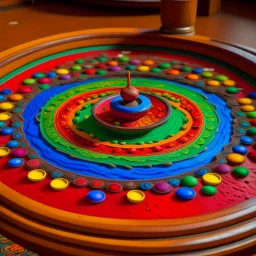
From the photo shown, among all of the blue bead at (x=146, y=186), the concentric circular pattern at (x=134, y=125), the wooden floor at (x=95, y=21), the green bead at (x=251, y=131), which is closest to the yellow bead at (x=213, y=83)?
the concentric circular pattern at (x=134, y=125)

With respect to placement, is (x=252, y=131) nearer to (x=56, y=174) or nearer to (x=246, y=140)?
(x=246, y=140)

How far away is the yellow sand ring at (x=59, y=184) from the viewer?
0.79 m

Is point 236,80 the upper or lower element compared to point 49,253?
upper

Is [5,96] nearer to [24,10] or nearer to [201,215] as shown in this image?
[201,215]

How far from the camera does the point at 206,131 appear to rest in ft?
3.16

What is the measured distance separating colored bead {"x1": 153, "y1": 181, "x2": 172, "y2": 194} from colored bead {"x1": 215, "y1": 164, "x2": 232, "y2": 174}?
0.34ft

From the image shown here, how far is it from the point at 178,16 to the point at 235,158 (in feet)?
2.27

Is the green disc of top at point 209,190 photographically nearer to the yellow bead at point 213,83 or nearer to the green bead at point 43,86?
the yellow bead at point 213,83

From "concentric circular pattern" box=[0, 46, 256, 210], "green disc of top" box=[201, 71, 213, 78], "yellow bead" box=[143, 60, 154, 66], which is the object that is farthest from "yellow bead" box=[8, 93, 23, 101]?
"green disc of top" box=[201, 71, 213, 78]

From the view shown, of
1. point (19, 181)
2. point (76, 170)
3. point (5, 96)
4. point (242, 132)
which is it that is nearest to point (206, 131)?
point (242, 132)

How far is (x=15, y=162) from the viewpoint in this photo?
2.81 feet

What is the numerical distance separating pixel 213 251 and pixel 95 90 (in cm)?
59

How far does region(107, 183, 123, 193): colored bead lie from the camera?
781 mm

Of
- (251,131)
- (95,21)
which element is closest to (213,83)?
(251,131)
